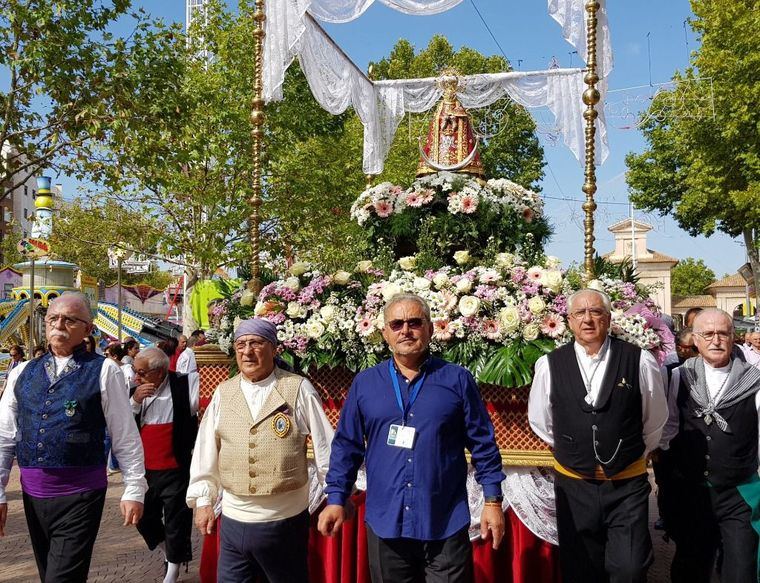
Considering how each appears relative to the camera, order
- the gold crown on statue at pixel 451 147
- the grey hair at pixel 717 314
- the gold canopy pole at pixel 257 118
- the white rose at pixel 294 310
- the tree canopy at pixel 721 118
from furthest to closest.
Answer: the tree canopy at pixel 721 118 → the gold crown on statue at pixel 451 147 → the gold canopy pole at pixel 257 118 → the white rose at pixel 294 310 → the grey hair at pixel 717 314

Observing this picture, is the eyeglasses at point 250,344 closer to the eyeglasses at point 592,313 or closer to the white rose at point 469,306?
the white rose at point 469,306

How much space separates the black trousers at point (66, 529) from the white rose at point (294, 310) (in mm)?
1929

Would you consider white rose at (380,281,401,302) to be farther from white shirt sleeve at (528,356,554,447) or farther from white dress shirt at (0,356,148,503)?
white dress shirt at (0,356,148,503)

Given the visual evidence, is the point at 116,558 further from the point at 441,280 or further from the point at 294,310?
the point at 441,280

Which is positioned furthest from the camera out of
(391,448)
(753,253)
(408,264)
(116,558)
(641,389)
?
A: (753,253)

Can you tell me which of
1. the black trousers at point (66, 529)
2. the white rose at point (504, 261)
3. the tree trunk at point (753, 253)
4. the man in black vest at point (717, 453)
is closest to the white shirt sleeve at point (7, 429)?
the black trousers at point (66, 529)

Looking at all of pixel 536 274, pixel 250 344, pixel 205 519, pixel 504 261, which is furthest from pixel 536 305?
Result: pixel 205 519

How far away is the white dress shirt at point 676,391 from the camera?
4.31 metres

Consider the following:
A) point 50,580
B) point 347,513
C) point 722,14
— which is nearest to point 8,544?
point 50,580

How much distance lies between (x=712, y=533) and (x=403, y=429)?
2215mm

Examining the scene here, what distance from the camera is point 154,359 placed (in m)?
5.61

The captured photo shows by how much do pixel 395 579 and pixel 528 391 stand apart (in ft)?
5.98

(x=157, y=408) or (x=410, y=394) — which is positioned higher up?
(x=410, y=394)

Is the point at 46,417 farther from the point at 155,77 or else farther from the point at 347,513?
the point at 155,77
